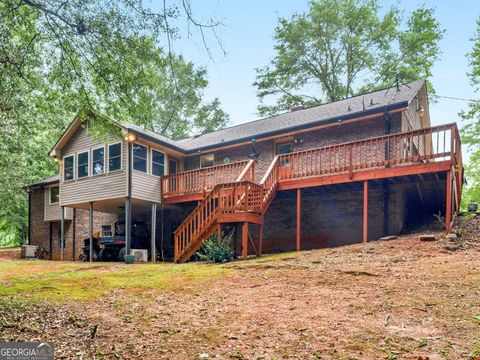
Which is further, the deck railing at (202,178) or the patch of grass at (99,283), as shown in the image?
the deck railing at (202,178)

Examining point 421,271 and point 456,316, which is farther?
point 421,271

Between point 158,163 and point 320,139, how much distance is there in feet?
23.9

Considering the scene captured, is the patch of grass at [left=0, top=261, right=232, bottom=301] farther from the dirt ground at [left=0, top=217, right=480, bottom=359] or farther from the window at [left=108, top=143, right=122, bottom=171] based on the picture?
the window at [left=108, top=143, right=122, bottom=171]

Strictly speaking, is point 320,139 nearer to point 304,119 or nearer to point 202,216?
point 304,119

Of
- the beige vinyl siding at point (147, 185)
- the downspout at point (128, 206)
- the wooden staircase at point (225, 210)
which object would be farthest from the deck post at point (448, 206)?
the beige vinyl siding at point (147, 185)

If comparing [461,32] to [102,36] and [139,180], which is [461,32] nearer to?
[139,180]

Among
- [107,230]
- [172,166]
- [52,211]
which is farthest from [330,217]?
[52,211]

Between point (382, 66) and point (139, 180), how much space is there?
20.2 meters

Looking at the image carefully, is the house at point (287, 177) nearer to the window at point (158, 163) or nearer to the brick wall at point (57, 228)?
the window at point (158, 163)

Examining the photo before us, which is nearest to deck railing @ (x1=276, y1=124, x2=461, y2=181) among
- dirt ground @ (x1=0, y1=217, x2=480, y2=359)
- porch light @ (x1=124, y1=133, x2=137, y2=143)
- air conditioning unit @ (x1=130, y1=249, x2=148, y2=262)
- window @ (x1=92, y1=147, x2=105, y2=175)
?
dirt ground @ (x1=0, y1=217, x2=480, y2=359)

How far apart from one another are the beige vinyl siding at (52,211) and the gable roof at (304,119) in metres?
4.83

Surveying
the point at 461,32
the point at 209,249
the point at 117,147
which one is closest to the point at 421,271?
the point at 209,249

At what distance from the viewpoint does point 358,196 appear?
13812mm

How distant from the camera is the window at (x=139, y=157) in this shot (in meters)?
15.7
